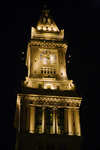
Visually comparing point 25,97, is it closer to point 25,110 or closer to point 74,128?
point 25,110

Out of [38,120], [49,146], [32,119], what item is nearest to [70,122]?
[38,120]

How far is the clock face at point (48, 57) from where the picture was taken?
110562 mm

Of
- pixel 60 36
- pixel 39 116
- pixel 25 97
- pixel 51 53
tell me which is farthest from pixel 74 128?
pixel 60 36

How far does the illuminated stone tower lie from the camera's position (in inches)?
3602

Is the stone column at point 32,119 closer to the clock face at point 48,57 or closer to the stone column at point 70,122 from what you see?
the stone column at point 70,122

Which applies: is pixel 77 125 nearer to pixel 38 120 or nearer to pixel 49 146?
pixel 49 146

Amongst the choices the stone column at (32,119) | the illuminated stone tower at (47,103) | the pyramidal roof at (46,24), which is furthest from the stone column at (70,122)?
the pyramidal roof at (46,24)

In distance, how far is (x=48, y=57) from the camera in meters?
111

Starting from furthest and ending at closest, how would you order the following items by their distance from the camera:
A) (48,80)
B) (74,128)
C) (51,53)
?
1. (51,53)
2. (48,80)
3. (74,128)

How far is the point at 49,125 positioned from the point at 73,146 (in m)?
9.29

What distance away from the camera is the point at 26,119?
94750mm

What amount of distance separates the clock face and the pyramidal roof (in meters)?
12.3

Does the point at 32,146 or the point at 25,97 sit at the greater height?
the point at 25,97

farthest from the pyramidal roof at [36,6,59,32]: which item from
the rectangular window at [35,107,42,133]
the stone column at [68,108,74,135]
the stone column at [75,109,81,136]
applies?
the stone column at [75,109,81,136]
